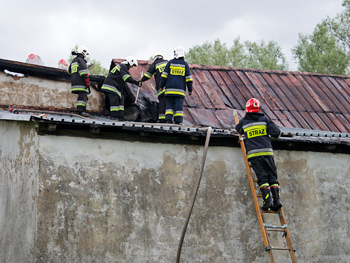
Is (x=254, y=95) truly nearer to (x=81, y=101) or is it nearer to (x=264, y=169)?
(x=81, y=101)

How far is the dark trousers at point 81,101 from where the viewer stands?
1143 cm

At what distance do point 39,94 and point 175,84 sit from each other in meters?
3.58

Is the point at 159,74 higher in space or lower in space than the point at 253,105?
higher

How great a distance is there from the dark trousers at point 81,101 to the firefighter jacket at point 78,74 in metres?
0.10

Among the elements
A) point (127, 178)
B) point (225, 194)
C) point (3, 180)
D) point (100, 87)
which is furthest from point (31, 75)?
point (225, 194)

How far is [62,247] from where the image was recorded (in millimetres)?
7637

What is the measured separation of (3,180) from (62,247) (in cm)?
167

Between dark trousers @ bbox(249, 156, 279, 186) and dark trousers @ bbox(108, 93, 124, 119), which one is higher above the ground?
dark trousers @ bbox(108, 93, 124, 119)

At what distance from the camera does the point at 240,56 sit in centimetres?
3309

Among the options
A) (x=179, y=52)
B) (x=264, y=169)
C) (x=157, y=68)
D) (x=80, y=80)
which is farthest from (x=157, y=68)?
(x=264, y=169)

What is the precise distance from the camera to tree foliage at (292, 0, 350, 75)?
2869 cm

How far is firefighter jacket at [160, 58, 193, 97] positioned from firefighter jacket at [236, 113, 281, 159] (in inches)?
104

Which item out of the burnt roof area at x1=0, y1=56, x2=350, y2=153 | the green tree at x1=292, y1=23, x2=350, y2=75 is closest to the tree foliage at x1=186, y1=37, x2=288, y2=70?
the green tree at x1=292, y1=23, x2=350, y2=75

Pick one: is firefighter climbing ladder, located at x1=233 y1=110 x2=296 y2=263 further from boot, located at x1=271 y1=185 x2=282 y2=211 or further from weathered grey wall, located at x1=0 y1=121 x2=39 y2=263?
weathered grey wall, located at x1=0 y1=121 x2=39 y2=263
